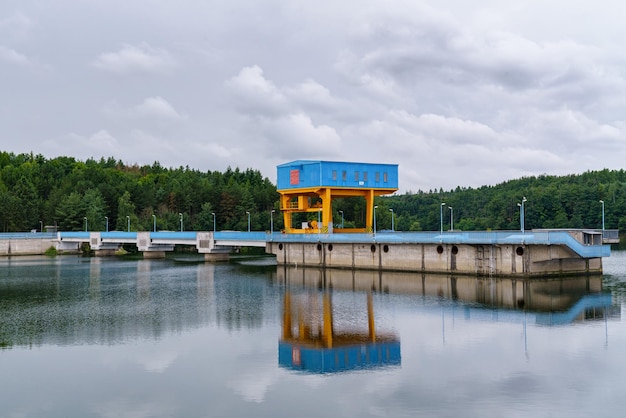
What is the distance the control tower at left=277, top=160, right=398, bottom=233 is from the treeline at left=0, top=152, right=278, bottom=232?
50.4 meters

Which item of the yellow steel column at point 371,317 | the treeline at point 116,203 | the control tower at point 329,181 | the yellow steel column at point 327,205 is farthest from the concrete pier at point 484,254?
the treeline at point 116,203

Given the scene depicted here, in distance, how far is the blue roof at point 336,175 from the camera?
7225 cm

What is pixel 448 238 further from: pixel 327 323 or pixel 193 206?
pixel 193 206

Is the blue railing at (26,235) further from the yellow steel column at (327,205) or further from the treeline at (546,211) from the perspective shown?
the treeline at (546,211)

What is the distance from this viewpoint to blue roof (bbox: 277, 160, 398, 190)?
72250 millimetres

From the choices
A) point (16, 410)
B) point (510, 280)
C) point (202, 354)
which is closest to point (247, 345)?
point (202, 354)

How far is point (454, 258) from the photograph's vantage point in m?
57.7

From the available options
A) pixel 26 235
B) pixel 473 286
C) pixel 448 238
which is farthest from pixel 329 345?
pixel 26 235

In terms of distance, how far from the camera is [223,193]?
142m

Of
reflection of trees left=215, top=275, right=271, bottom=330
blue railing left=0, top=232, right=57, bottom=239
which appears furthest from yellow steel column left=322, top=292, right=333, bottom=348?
blue railing left=0, top=232, right=57, bottom=239

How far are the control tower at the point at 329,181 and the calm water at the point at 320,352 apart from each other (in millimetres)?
23394

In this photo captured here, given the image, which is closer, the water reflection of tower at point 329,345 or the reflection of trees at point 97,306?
the water reflection of tower at point 329,345

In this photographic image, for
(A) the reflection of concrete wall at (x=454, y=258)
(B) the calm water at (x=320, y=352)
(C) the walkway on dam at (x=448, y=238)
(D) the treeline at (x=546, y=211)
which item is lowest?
(B) the calm water at (x=320, y=352)

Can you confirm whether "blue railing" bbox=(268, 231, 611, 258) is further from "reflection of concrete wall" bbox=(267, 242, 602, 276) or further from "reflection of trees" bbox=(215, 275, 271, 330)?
"reflection of trees" bbox=(215, 275, 271, 330)
